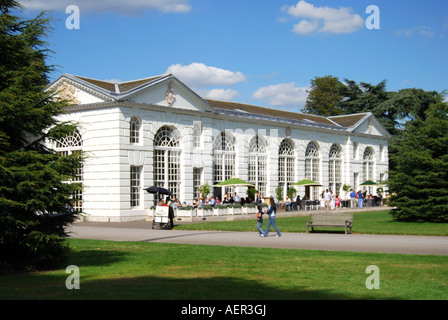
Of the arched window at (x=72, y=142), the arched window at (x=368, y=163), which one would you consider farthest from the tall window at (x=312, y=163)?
the arched window at (x=72, y=142)

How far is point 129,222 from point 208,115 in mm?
10683

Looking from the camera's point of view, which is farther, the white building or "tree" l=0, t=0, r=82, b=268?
the white building

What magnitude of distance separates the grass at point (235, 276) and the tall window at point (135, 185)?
18.6 metres

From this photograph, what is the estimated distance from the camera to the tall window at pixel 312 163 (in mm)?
50531

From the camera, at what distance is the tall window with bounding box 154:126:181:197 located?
36219mm

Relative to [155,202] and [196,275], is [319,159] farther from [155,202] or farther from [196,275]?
[196,275]

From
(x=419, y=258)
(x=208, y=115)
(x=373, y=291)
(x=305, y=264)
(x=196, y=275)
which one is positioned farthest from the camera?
(x=208, y=115)

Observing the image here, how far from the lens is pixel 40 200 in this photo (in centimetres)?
1189


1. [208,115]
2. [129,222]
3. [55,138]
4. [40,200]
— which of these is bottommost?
[129,222]

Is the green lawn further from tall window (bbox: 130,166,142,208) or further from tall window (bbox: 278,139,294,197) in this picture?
tall window (bbox: 278,139,294,197)

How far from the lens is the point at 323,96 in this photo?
76.3 m

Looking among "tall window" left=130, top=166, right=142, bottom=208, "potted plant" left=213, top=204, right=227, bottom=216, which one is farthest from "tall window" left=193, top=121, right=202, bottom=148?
"potted plant" left=213, top=204, right=227, bottom=216

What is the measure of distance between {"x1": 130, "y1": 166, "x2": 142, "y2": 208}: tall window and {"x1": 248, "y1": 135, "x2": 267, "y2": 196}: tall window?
39.0ft
